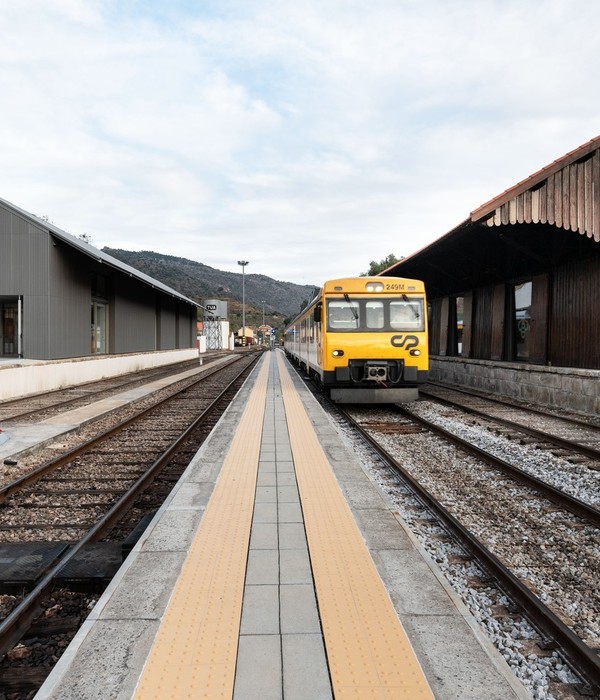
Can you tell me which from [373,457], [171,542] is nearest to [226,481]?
[171,542]

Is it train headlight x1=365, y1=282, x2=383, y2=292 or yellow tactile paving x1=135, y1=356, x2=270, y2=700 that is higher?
train headlight x1=365, y1=282, x2=383, y2=292

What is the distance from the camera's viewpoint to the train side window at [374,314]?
1153 cm

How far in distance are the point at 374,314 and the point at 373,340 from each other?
0.67 metres

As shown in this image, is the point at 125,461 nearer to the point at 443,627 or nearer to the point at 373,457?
the point at 373,457

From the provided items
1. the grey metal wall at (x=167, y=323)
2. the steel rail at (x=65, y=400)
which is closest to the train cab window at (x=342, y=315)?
the steel rail at (x=65, y=400)

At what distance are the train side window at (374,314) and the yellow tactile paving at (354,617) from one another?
693cm

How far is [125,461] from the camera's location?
24.3 ft

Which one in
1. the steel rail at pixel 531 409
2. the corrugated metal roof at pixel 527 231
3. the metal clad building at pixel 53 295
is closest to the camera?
the steel rail at pixel 531 409

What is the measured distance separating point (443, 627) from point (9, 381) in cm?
1514

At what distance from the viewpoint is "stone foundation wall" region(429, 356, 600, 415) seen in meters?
11.8

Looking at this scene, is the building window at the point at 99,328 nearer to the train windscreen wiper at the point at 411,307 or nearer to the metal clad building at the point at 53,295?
the metal clad building at the point at 53,295

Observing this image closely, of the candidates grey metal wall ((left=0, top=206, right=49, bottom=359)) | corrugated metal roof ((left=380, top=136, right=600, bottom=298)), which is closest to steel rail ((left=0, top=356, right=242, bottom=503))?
corrugated metal roof ((left=380, top=136, right=600, bottom=298))

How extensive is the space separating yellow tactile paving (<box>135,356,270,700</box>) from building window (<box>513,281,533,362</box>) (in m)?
13.7

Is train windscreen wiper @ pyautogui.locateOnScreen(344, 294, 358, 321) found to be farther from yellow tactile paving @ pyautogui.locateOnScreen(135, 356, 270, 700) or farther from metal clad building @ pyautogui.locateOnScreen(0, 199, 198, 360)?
metal clad building @ pyautogui.locateOnScreen(0, 199, 198, 360)
